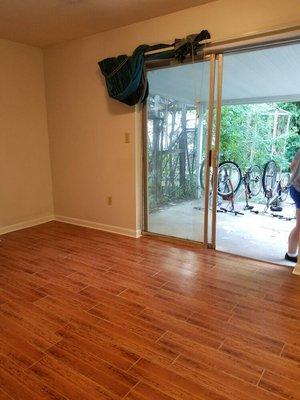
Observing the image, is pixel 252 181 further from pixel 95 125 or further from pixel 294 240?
pixel 95 125

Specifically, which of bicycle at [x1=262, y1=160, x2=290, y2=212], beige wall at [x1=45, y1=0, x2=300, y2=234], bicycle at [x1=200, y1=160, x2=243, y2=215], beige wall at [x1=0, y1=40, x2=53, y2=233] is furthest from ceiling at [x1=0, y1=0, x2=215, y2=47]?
bicycle at [x1=262, y1=160, x2=290, y2=212]

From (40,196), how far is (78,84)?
1.66 meters

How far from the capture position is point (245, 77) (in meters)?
4.31

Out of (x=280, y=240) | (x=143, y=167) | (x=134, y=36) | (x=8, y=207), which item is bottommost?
(x=280, y=240)

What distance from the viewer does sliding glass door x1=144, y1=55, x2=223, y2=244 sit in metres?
2.94

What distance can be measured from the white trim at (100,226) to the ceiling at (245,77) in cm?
169

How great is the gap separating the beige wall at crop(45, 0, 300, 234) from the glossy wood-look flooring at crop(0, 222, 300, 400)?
99cm

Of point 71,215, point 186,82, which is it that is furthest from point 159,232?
point 186,82

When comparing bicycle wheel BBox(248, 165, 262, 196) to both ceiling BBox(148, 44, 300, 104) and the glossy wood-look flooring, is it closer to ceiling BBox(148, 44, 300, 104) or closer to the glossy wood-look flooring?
ceiling BBox(148, 44, 300, 104)

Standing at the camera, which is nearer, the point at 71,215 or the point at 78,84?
the point at 78,84

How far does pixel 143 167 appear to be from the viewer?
3.45 meters

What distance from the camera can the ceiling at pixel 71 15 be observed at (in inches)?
102

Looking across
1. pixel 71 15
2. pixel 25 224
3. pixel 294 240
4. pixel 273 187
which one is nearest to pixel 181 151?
pixel 294 240

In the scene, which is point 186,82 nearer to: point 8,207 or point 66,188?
point 66,188
